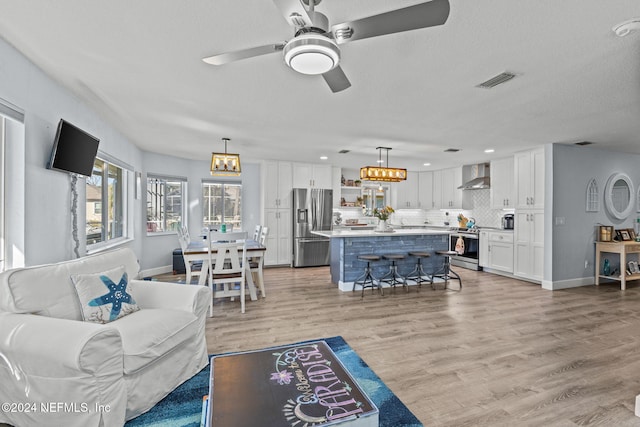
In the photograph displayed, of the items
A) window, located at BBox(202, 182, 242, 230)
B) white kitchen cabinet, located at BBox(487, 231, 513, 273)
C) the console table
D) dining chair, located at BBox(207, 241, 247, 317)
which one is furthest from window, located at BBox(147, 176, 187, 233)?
the console table

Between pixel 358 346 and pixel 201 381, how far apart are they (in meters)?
1.41

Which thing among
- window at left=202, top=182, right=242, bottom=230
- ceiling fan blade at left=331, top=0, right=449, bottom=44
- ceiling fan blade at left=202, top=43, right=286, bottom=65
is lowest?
window at left=202, top=182, right=242, bottom=230

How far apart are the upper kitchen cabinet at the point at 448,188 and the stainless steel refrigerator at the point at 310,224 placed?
3.12m

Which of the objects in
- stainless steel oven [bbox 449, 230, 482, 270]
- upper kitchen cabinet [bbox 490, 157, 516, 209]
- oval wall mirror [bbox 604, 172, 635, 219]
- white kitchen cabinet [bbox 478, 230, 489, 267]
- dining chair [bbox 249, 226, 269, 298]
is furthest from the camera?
stainless steel oven [bbox 449, 230, 482, 270]

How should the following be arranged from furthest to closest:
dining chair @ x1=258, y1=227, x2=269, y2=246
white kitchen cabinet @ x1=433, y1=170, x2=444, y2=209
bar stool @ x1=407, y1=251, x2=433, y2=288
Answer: white kitchen cabinet @ x1=433, y1=170, x2=444, y2=209
bar stool @ x1=407, y1=251, x2=433, y2=288
dining chair @ x1=258, y1=227, x2=269, y2=246

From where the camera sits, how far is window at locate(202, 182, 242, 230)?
23.8 ft

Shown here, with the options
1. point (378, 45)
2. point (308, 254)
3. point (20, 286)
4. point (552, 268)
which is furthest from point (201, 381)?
point (552, 268)

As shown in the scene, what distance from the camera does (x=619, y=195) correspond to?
6.00 metres

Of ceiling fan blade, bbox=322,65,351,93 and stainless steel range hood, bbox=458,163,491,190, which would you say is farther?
stainless steel range hood, bbox=458,163,491,190

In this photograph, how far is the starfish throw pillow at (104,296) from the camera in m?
2.15

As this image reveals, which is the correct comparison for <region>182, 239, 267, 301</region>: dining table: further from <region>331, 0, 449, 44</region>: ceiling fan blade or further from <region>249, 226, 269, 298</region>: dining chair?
<region>331, 0, 449, 44</region>: ceiling fan blade

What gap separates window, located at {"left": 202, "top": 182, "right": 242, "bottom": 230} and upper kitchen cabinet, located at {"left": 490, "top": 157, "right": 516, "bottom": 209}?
5.70 m

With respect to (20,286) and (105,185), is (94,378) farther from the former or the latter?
(105,185)

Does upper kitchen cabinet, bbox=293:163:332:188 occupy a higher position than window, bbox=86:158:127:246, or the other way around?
upper kitchen cabinet, bbox=293:163:332:188
